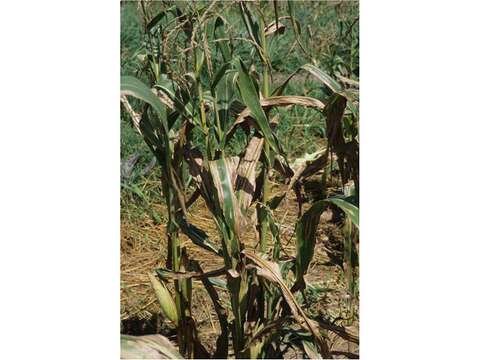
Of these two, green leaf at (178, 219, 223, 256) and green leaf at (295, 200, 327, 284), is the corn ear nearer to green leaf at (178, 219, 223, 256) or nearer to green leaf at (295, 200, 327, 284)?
green leaf at (178, 219, 223, 256)

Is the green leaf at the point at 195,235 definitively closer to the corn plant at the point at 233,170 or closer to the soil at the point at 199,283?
the corn plant at the point at 233,170

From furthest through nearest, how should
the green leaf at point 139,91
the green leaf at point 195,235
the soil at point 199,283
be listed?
the soil at point 199,283
the green leaf at point 195,235
the green leaf at point 139,91

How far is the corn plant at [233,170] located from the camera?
3.75 ft

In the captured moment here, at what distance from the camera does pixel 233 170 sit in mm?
1148

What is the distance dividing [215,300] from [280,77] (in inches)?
46.0

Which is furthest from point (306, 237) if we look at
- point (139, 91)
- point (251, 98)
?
point (139, 91)

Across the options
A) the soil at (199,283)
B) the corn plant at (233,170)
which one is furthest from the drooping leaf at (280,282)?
the soil at (199,283)

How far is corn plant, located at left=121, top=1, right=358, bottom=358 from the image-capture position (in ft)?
3.75

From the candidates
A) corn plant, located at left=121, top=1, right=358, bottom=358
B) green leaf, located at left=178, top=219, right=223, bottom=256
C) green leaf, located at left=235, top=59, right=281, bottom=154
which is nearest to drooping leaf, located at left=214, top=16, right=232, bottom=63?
corn plant, located at left=121, top=1, right=358, bottom=358

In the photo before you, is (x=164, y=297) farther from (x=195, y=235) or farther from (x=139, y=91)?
(x=139, y=91)

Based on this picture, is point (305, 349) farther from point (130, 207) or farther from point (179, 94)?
point (130, 207)

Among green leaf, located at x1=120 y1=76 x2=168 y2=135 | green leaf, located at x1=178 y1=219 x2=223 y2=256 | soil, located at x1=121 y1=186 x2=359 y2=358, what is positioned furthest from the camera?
soil, located at x1=121 y1=186 x2=359 y2=358

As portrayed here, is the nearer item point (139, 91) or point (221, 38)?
point (139, 91)
